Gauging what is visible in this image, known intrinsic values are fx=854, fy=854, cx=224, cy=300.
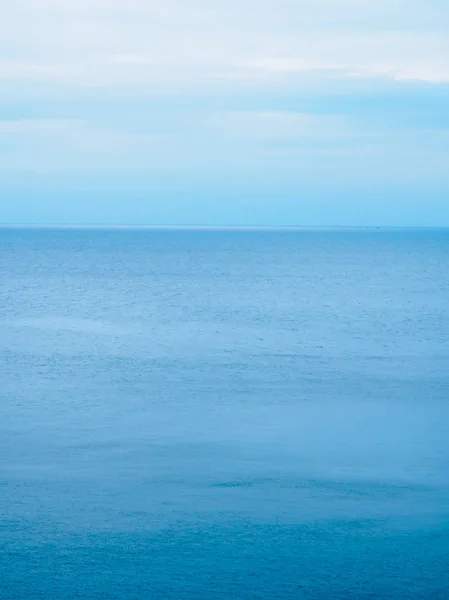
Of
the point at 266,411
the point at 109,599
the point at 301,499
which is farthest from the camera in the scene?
the point at 266,411

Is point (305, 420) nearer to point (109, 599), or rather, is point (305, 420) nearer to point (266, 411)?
point (266, 411)

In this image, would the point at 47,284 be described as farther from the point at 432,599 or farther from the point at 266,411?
the point at 432,599

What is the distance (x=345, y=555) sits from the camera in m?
13.5

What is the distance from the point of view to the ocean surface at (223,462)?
42.4 ft

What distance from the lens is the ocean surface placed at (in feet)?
42.4

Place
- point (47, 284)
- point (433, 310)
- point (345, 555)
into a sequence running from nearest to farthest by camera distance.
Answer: point (345, 555) → point (433, 310) → point (47, 284)

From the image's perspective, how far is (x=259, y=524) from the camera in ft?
48.1

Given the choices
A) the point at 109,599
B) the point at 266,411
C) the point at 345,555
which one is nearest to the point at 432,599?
the point at 345,555

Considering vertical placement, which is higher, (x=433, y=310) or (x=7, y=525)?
(x=433, y=310)

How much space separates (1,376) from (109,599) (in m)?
16.4

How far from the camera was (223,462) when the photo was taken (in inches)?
711

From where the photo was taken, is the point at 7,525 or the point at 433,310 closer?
the point at 7,525

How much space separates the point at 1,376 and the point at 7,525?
44.2 ft

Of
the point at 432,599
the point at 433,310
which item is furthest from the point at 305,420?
the point at 433,310
